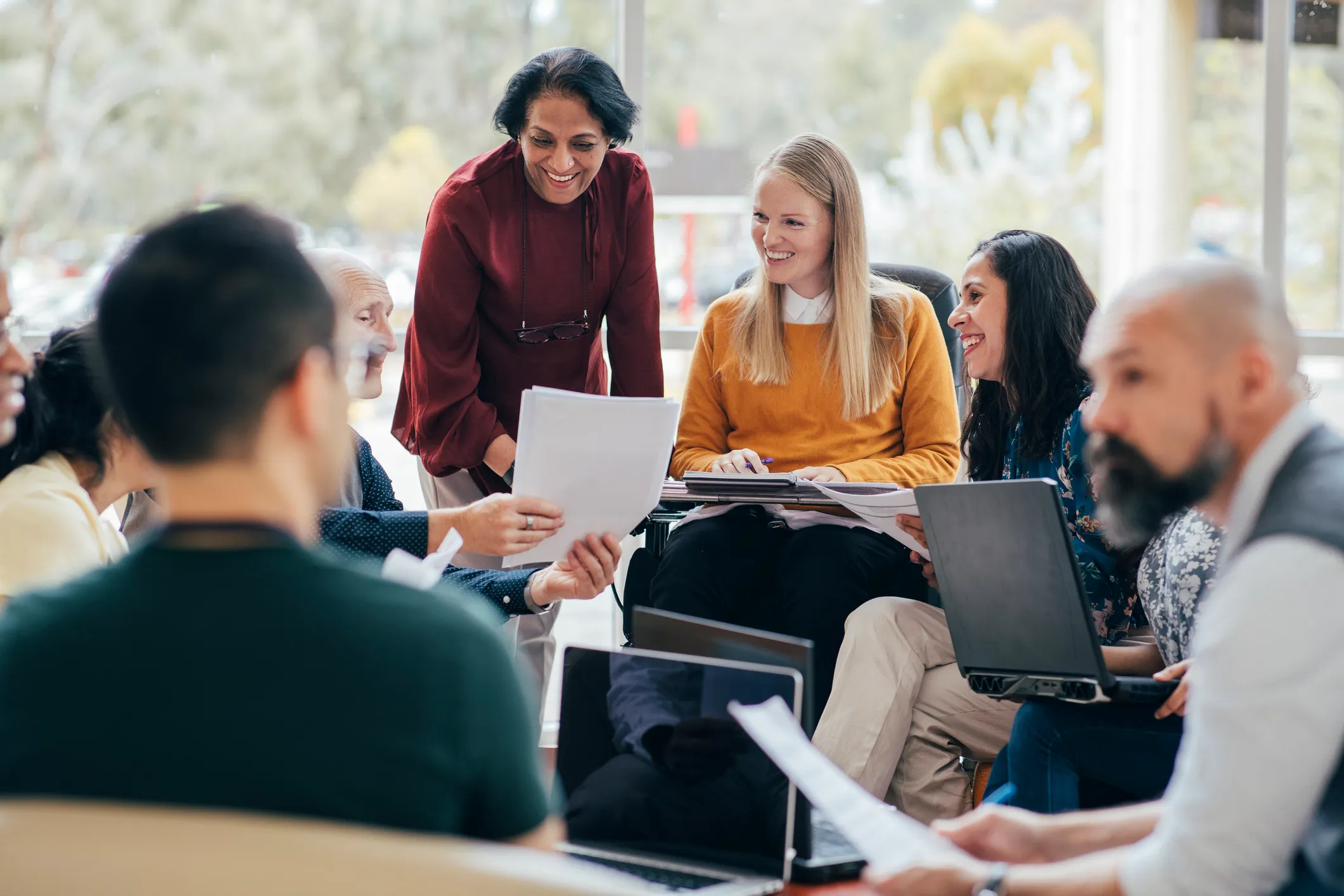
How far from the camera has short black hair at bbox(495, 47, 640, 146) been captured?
270 centimetres

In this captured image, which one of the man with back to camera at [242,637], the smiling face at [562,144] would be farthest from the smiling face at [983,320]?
the man with back to camera at [242,637]

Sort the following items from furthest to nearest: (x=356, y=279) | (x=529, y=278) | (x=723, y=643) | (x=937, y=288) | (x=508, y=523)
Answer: (x=937, y=288)
(x=529, y=278)
(x=356, y=279)
(x=508, y=523)
(x=723, y=643)

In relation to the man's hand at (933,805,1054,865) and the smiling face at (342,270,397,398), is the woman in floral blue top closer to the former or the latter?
the man's hand at (933,805,1054,865)

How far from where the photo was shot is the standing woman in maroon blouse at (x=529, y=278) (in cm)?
274

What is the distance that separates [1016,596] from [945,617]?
1.34 ft

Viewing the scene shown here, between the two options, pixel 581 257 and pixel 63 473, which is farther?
pixel 581 257

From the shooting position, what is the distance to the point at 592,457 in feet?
7.04

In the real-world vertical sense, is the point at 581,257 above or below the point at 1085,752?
above

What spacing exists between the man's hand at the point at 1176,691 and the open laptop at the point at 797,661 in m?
0.56

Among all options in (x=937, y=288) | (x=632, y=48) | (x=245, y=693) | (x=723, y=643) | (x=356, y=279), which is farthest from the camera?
(x=632, y=48)

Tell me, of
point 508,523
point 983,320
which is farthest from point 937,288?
point 508,523

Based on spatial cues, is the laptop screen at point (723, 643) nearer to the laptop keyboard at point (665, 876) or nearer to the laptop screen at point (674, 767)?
the laptop screen at point (674, 767)

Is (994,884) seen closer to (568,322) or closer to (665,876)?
(665,876)

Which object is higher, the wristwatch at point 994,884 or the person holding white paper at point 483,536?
the person holding white paper at point 483,536
